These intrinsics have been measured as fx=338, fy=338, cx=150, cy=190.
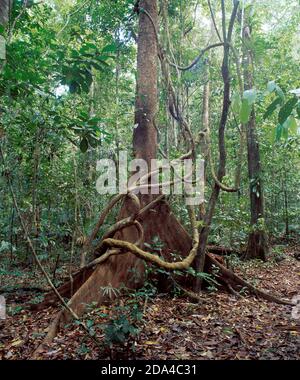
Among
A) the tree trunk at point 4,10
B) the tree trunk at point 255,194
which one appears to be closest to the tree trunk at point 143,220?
the tree trunk at point 4,10

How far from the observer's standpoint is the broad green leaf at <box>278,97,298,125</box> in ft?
5.31

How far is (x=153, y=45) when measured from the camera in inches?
213

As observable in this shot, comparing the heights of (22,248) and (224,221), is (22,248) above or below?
below

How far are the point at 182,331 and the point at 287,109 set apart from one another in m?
2.67

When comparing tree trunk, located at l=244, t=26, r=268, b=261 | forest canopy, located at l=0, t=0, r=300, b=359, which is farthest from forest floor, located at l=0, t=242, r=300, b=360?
tree trunk, located at l=244, t=26, r=268, b=261

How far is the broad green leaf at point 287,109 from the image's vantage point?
5.31 feet

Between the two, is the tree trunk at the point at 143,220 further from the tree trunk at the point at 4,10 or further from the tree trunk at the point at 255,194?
the tree trunk at the point at 255,194

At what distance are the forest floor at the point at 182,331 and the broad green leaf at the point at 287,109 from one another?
2.22 m

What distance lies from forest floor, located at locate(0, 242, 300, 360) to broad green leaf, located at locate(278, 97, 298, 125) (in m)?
2.22

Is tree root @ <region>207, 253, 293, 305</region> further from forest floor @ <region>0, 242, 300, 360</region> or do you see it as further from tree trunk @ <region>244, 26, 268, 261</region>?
tree trunk @ <region>244, 26, 268, 261</region>

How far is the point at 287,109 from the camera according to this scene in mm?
1646

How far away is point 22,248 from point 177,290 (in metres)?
4.44
